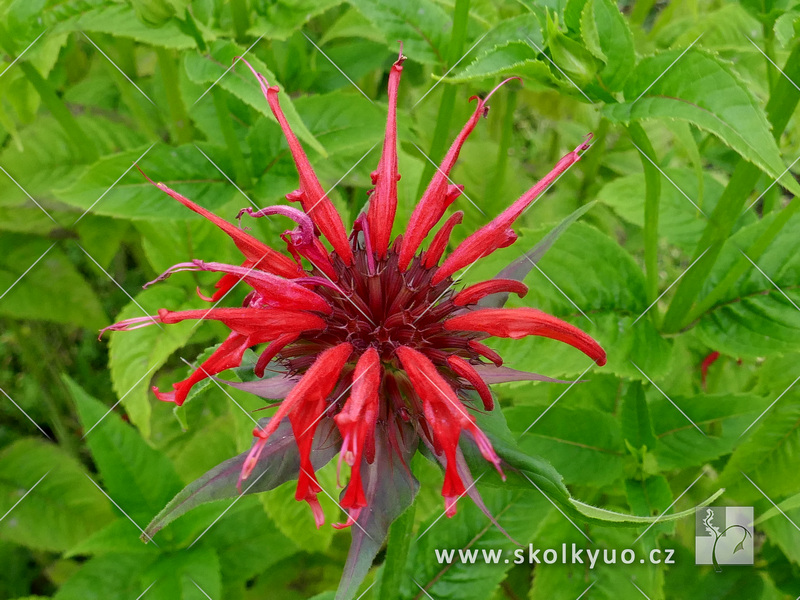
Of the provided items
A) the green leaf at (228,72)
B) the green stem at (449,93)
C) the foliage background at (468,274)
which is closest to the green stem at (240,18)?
the foliage background at (468,274)

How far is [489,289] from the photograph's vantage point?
0.60 meters

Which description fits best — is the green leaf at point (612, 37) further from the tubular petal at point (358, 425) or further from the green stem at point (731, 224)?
the tubular petal at point (358, 425)

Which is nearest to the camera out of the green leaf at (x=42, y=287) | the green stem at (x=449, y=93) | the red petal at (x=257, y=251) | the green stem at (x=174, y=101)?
the red petal at (x=257, y=251)

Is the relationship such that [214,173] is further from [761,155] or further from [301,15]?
[761,155]

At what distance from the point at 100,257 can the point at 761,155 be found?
3.39 feet

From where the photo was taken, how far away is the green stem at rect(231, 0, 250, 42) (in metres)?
0.90

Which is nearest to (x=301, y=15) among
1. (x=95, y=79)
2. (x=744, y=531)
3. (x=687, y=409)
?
(x=95, y=79)

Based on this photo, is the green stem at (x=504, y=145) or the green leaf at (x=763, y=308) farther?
the green stem at (x=504, y=145)

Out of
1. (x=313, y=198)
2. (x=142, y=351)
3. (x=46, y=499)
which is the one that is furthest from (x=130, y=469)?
(x=313, y=198)

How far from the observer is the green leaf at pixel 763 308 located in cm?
78

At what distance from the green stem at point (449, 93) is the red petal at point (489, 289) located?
1.17 feet

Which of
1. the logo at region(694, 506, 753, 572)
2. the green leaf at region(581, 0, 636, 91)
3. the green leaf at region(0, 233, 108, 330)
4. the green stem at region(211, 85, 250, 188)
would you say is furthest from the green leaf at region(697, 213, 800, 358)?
the green leaf at region(0, 233, 108, 330)

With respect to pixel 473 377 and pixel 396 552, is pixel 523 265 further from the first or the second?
pixel 396 552

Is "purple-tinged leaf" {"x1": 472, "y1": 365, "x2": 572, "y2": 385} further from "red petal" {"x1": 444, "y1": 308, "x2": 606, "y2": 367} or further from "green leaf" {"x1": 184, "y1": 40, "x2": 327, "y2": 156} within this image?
"green leaf" {"x1": 184, "y1": 40, "x2": 327, "y2": 156}
